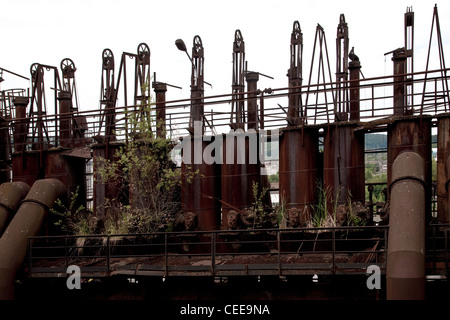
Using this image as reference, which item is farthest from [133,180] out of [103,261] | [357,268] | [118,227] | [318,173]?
[357,268]

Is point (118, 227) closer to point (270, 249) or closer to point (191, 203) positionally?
point (191, 203)

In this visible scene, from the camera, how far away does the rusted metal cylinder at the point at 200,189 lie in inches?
525

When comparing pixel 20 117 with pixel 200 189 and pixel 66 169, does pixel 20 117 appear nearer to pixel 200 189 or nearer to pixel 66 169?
pixel 66 169

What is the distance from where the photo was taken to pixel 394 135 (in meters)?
11.8

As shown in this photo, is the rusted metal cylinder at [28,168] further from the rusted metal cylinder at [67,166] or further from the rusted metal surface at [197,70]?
the rusted metal surface at [197,70]

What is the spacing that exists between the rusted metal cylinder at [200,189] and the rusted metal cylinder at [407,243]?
5053 mm

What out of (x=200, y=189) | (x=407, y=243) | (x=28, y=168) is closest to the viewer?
(x=407, y=243)

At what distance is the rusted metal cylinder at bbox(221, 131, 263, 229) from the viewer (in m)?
13.0

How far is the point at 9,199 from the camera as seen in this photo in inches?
531

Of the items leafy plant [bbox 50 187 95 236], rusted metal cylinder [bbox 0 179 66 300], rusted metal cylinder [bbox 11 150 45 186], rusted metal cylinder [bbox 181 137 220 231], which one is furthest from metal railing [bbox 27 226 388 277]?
rusted metal cylinder [bbox 11 150 45 186]

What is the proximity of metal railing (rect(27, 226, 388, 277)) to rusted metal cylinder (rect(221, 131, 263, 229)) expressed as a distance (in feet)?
3.51

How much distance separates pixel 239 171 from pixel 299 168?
159cm

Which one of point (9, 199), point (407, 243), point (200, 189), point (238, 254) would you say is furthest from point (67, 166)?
point (407, 243)
